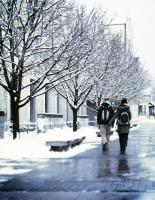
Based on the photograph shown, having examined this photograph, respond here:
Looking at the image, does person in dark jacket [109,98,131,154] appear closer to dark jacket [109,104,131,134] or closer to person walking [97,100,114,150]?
dark jacket [109,104,131,134]

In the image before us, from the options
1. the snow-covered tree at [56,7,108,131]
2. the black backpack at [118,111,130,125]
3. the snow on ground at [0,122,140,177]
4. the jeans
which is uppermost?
the snow-covered tree at [56,7,108,131]

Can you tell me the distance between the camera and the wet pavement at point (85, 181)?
26.1 ft

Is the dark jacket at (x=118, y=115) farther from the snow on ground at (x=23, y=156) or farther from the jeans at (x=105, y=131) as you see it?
the snow on ground at (x=23, y=156)

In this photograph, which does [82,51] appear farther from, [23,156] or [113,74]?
[113,74]

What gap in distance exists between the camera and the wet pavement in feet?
26.1

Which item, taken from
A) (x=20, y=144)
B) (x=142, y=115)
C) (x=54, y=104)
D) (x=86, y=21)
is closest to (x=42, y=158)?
(x=20, y=144)

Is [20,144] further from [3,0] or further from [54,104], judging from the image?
[54,104]

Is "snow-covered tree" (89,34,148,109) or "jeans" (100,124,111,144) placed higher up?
"snow-covered tree" (89,34,148,109)

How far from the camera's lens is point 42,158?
14328 mm

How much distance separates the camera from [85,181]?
953cm

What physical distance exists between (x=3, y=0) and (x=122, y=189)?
1187cm

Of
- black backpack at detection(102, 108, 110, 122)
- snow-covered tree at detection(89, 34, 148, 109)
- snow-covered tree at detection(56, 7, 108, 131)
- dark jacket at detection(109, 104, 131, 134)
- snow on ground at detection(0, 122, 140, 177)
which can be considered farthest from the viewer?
snow-covered tree at detection(89, 34, 148, 109)

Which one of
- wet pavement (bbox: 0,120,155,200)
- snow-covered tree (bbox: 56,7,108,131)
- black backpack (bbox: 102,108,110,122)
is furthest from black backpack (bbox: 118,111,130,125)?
snow-covered tree (bbox: 56,7,108,131)

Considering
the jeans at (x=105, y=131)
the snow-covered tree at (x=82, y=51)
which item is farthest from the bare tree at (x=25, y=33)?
the jeans at (x=105, y=131)
